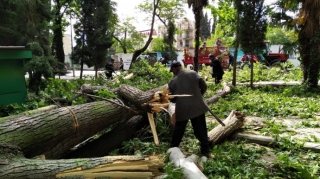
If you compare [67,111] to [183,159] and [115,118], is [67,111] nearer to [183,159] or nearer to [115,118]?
[115,118]

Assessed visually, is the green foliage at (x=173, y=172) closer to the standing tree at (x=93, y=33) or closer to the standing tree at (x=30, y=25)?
the standing tree at (x=30, y=25)

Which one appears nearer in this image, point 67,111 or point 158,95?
point 67,111

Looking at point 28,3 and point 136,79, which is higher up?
point 28,3

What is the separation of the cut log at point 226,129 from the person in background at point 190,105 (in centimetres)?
53

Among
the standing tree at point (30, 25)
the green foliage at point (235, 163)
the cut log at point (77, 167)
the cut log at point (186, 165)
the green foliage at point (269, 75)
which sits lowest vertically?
the green foliage at point (235, 163)

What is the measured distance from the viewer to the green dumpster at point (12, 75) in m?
6.99

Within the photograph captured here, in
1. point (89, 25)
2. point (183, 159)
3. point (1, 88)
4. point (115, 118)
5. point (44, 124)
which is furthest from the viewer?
point (89, 25)

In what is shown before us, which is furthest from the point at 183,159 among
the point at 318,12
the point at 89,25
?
the point at 89,25

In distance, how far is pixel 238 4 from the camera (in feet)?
42.8

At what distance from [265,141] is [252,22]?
864 cm

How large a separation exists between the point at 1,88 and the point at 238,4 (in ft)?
34.1

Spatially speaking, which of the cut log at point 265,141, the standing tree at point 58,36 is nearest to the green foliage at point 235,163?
the cut log at point 265,141

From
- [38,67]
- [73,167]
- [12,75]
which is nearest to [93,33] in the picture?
[38,67]

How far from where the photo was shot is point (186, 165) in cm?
390
